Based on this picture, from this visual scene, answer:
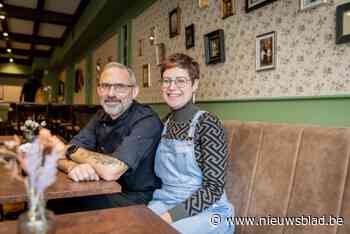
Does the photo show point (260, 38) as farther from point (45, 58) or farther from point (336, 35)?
point (45, 58)

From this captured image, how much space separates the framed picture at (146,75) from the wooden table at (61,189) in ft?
8.44

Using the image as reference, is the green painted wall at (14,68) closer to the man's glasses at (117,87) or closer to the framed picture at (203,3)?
the framed picture at (203,3)

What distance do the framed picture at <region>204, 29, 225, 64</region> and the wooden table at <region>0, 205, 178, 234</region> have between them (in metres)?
1.63

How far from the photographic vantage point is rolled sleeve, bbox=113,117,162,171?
1.46 m

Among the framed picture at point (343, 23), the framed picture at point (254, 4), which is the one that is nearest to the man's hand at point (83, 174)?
the framed picture at point (343, 23)

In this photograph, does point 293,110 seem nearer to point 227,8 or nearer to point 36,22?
point 227,8

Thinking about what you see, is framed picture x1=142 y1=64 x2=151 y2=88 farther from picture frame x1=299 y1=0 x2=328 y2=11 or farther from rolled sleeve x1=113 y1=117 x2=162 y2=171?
picture frame x1=299 y1=0 x2=328 y2=11

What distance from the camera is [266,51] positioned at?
1878mm

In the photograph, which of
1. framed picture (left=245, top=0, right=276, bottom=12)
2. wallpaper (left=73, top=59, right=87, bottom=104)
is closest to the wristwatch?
framed picture (left=245, top=0, right=276, bottom=12)

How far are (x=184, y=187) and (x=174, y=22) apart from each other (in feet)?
6.73

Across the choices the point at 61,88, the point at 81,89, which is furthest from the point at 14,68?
the point at 81,89

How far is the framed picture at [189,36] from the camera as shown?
8.96 feet

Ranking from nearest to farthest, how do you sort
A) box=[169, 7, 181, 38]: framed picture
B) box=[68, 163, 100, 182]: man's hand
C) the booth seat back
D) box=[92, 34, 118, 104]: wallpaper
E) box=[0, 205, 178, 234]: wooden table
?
box=[0, 205, 178, 234]: wooden table
the booth seat back
box=[68, 163, 100, 182]: man's hand
box=[169, 7, 181, 38]: framed picture
box=[92, 34, 118, 104]: wallpaper

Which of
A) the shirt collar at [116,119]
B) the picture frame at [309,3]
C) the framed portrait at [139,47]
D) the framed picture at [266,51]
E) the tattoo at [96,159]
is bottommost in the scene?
the tattoo at [96,159]
